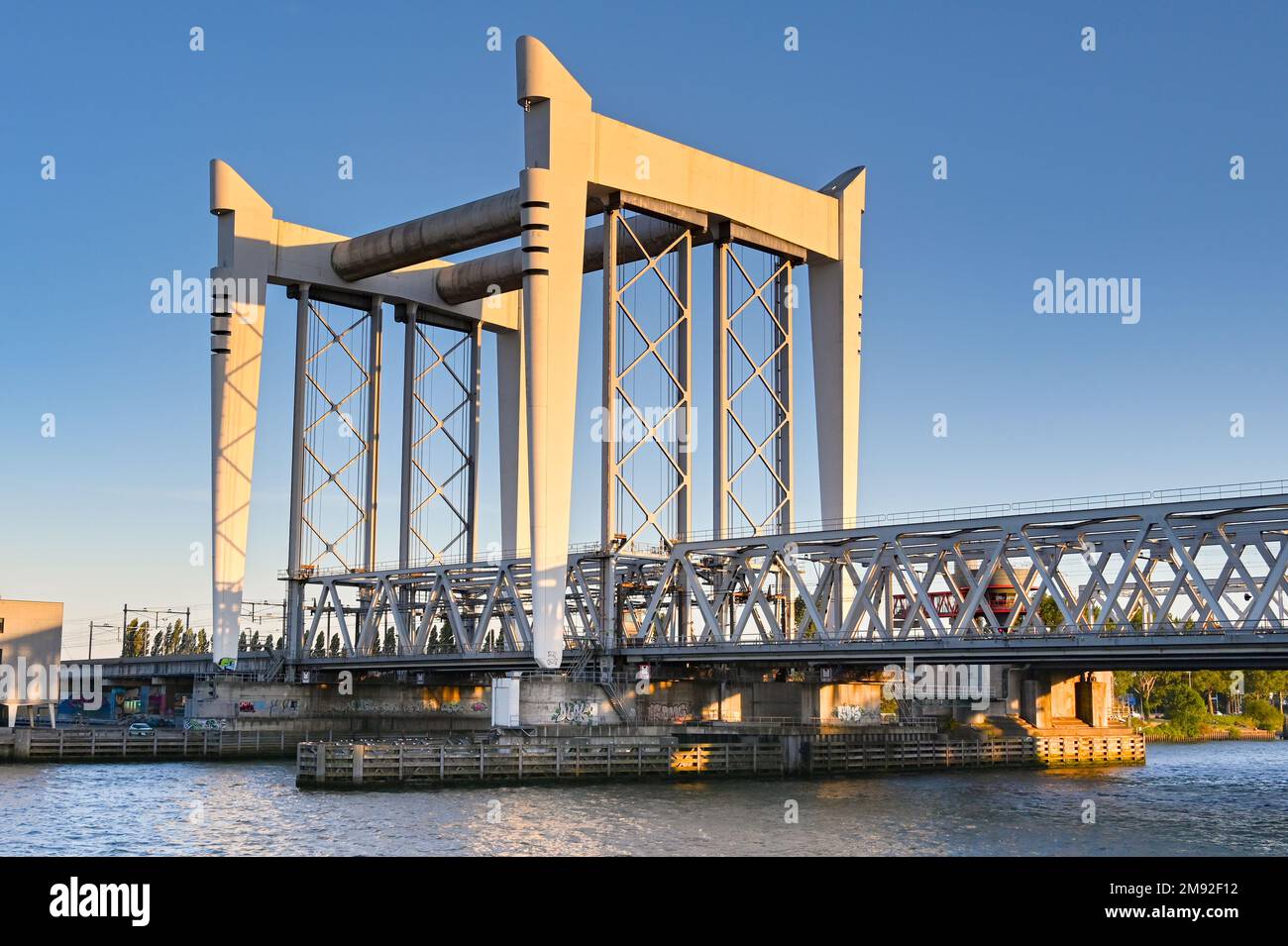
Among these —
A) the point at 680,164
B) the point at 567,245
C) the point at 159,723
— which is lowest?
the point at 159,723

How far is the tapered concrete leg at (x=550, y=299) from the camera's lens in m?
58.5

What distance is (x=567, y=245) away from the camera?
197 ft

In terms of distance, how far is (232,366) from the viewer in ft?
254

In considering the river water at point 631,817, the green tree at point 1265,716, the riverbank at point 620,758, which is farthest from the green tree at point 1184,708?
the river water at point 631,817

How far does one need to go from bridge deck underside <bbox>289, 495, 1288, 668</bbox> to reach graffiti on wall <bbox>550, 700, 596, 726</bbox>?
4.22 m

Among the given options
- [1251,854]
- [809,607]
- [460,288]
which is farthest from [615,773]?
[460,288]

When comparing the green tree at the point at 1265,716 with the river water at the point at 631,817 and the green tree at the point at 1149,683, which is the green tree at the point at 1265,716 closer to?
the green tree at the point at 1149,683

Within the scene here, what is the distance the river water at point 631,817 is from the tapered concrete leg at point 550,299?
11.1 meters

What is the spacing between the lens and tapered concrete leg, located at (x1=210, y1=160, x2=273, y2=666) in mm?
77125

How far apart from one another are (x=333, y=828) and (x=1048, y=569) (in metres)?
25.2

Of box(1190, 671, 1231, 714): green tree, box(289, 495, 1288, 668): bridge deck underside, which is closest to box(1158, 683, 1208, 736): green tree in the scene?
box(1190, 671, 1231, 714): green tree

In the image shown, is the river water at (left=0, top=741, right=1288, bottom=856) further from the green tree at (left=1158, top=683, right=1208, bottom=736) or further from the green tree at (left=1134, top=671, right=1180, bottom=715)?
the green tree at (left=1134, top=671, right=1180, bottom=715)

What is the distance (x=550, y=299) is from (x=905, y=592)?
64.0 feet
